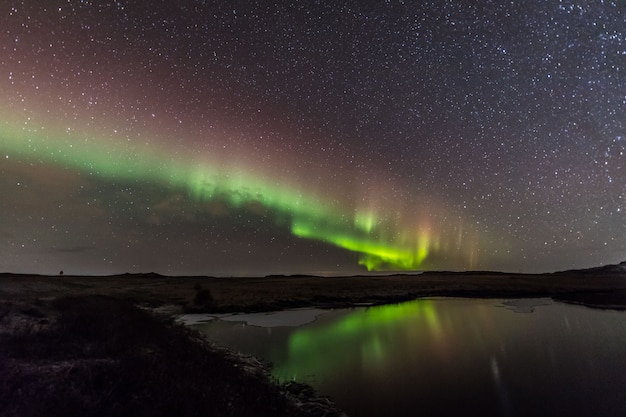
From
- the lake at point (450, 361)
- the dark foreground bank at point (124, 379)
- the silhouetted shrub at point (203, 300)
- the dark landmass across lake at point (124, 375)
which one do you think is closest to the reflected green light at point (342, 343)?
the lake at point (450, 361)

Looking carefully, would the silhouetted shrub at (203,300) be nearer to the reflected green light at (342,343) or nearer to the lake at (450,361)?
the lake at (450,361)

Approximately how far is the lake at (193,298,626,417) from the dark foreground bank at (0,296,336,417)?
2741mm

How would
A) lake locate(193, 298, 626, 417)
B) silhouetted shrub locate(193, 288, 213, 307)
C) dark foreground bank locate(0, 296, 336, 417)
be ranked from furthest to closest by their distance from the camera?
silhouetted shrub locate(193, 288, 213, 307) < lake locate(193, 298, 626, 417) < dark foreground bank locate(0, 296, 336, 417)

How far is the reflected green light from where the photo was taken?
17.9 meters

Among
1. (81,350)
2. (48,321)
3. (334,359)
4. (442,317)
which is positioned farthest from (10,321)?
(442,317)

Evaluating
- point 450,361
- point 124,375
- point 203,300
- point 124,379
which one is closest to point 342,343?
point 450,361

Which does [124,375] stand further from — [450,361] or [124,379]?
[450,361]

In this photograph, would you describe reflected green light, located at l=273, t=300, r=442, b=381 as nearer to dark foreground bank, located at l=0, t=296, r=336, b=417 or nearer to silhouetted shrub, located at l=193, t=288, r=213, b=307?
dark foreground bank, located at l=0, t=296, r=336, b=417

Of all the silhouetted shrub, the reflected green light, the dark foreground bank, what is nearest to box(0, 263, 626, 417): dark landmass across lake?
the dark foreground bank

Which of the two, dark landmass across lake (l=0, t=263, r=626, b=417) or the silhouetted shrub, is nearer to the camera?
dark landmass across lake (l=0, t=263, r=626, b=417)

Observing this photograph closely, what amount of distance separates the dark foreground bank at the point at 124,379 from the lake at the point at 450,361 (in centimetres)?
274

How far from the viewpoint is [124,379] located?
11805mm

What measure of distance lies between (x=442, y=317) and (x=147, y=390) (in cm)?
3134

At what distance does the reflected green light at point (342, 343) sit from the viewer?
58.7 ft
